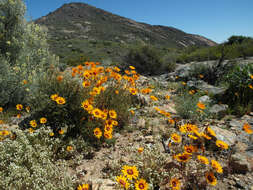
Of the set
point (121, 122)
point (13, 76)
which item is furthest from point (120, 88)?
point (13, 76)

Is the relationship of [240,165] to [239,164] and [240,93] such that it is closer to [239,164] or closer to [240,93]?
[239,164]

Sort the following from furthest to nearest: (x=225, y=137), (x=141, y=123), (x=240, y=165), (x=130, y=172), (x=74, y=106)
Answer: (x=141, y=123)
(x=74, y=106)
(x=225, y=137)
(x=240, y=165)
(x=130, y=172)

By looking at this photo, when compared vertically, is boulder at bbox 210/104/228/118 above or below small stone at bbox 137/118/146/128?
above

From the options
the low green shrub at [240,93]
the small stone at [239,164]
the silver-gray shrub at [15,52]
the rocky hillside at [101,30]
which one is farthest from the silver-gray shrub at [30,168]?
the rocky hillside at [101,30]

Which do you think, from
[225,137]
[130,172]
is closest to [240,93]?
[225,137]

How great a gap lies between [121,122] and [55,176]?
1558mm

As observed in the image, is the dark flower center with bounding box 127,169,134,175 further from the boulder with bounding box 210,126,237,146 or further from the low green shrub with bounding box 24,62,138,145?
the boulder with bounding box 210,126,237,146

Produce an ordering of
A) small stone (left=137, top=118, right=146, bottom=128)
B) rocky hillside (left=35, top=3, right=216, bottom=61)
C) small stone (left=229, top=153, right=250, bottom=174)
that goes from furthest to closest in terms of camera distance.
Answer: rocky hillside (left=35, top=3, right=216, bottom=61), small stone (left=137, top=118, right=146, bottom=128), small stone (left=229, top=153, right=250, bottom=174)

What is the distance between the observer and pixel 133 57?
419 inches

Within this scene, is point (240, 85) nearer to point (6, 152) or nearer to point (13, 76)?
point (6, 152)

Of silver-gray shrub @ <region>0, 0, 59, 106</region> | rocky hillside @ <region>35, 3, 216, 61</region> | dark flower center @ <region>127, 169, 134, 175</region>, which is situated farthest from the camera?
rocky hillside @ <region>35, 3, 216, 61</region>

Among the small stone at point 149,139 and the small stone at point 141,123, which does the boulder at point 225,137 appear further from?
the small stone at point 141,123

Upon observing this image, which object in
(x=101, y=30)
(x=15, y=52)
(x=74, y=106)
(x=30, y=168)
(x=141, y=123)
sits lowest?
(x=30, y=168)

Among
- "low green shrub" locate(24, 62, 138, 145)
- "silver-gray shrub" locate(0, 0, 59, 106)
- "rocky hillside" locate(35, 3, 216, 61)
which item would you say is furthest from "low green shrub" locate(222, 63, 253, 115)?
"rocky hillside" locate(35, 3, 216, 61)
